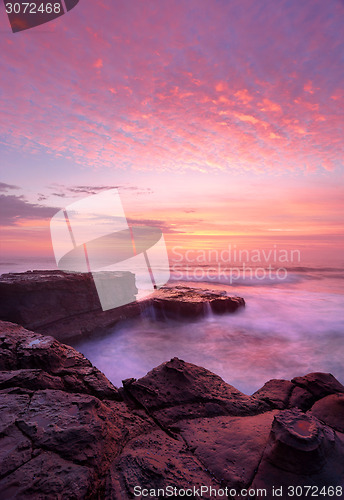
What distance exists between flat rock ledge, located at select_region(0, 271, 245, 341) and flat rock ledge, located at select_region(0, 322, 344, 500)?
5.07 m

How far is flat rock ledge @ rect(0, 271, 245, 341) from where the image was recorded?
8.05 meters

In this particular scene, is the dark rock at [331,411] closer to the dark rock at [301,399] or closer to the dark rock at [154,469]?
the dark rock at [301,399]

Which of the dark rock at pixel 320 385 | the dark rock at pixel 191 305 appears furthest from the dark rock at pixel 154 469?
the dark rock at pixel 191 305

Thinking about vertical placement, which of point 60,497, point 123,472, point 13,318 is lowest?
point 13,318

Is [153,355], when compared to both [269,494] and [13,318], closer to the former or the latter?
[13,318]

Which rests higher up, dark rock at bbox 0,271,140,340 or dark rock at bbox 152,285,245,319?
dark rock at bbox 0,271,140,340

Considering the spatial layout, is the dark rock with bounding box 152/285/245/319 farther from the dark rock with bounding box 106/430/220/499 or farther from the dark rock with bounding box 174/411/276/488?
the dark rock with bounding box 106/430/220/499

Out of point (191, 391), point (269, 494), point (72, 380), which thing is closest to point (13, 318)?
point (72, 380)

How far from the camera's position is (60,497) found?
1.75m

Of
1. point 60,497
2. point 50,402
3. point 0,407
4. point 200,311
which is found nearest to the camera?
point 60,497

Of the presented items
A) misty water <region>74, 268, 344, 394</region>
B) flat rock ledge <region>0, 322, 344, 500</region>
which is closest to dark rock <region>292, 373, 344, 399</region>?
flat rock ledge <region>0, 322, 344, 500</region>

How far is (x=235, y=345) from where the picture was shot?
28.3ft

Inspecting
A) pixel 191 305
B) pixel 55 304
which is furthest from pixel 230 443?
pixel 191 305

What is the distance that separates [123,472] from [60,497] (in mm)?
497
